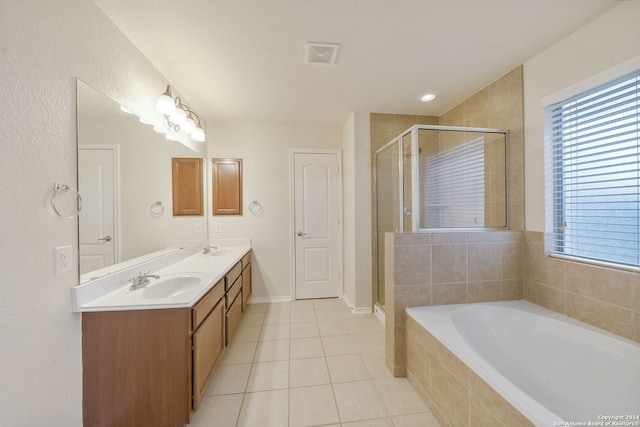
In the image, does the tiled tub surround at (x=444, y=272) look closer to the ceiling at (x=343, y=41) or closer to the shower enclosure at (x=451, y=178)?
the shower enclosure at (x=451, y=178)

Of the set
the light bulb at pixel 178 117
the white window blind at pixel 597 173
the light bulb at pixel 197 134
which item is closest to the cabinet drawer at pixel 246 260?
the light bulb at pixel 197 134

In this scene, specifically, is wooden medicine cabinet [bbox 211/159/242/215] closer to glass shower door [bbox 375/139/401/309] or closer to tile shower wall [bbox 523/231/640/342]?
glass shower door [bbox 375/139/401/309]

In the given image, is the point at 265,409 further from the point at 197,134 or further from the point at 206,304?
the point at 197,134

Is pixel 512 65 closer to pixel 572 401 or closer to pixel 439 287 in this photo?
pixel 439 287

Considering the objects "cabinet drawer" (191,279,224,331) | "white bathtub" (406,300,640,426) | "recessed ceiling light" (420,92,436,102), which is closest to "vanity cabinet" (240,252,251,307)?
"cabinet drawer" (191,279,224,331)

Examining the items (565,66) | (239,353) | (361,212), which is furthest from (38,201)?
(565,66)

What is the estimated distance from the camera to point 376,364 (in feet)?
6.35

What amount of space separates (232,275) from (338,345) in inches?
47.3

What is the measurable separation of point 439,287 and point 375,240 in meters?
1.10

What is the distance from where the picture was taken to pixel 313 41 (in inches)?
64.2

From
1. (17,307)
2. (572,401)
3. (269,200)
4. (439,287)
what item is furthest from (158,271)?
(572,401)

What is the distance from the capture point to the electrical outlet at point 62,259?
1.13 meters

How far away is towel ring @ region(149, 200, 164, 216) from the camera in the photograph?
1.95 metres

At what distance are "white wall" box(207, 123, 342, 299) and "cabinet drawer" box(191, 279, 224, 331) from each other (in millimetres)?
1272
